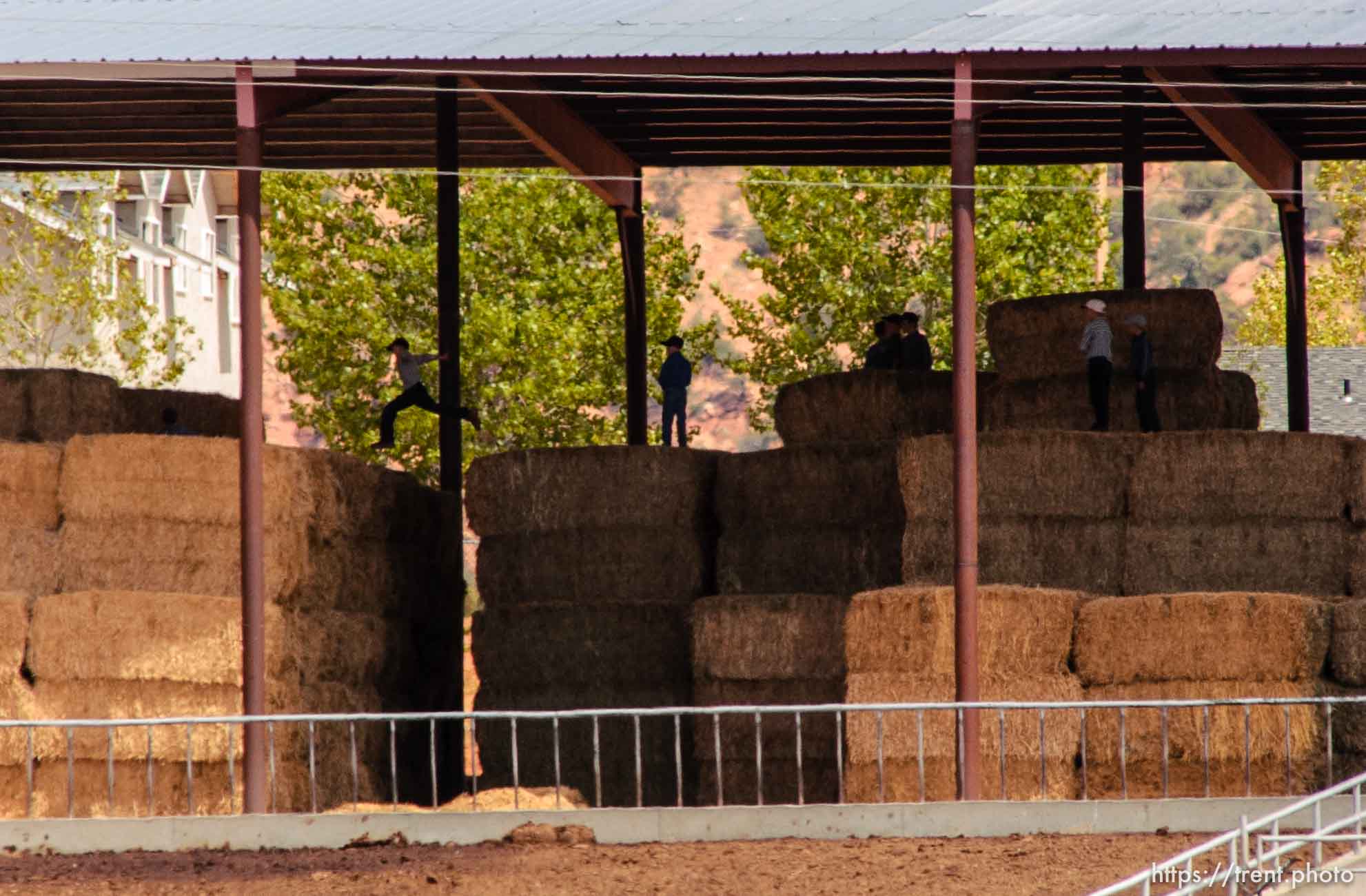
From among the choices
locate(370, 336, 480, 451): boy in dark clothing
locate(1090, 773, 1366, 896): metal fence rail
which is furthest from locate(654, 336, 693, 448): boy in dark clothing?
locate(1090, 773, 1366, 896): metal fence rail

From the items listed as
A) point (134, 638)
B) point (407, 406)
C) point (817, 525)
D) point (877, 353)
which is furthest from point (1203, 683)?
point (407, 406)

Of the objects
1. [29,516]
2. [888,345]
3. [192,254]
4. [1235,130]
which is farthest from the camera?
[192,254]

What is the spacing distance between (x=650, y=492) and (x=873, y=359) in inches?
181

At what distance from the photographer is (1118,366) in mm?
23828

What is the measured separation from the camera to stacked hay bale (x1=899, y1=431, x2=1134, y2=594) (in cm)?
2153

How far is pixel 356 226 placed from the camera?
2291 inches

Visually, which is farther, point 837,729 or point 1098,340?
point 1098,340

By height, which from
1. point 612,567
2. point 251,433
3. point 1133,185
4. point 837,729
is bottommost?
point 837,729

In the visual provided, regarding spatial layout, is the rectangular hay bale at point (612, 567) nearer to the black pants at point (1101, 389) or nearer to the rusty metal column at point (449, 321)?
the rusty metal column at point (449, 321)

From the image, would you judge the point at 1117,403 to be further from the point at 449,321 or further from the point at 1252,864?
the point at 1252,864

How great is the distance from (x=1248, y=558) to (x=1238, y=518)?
346mm

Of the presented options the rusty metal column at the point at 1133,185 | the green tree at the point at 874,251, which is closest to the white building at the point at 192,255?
the green tree at the point at 874,251

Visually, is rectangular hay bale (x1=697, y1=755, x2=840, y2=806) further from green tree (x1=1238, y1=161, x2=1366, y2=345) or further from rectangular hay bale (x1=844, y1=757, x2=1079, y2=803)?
green tree (x1=1238, y1=161, x2=1366, y2=345)

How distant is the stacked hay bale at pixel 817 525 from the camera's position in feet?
76.8
